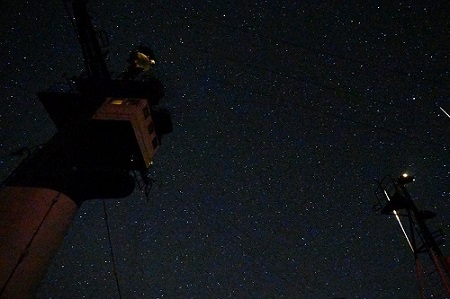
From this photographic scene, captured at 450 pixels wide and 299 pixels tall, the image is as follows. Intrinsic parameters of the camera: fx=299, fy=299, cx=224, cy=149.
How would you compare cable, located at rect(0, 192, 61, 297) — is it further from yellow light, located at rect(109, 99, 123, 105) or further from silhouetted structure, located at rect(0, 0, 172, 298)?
yellow light, located at rect(109, 99, 123, 105)

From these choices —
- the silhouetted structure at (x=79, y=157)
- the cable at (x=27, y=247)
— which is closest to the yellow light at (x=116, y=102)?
the silhouetted structure at (x=79, y=157)

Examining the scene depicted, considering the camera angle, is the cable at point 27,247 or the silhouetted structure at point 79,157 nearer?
the cable at point 27,247

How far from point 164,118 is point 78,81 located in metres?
5.20

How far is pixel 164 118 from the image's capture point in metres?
18.5

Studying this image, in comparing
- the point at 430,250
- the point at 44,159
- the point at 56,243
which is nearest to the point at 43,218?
the point at 56,243

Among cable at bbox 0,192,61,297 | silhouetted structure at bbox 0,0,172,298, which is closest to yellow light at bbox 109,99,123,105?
silhouetted structure at bbox 0,0,172,298

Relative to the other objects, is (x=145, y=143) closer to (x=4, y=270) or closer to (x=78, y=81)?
(x=78, y=81)

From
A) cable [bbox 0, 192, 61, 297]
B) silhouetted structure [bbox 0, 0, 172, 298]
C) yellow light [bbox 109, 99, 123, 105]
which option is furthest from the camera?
yellow light [bbox 109, 99, 123, 105]

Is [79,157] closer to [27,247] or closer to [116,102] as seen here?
[116,102]

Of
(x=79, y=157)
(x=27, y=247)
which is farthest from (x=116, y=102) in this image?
(x=27, y=247)

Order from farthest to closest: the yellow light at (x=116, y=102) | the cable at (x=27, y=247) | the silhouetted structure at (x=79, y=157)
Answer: the yellow light at (x=116, y=102) < the silhouetted structure at (x=79, y=157) < the cable at (x=27, y=247)

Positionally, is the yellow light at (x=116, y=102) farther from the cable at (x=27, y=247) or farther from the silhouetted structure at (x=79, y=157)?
the cable at (x=27, y=247)

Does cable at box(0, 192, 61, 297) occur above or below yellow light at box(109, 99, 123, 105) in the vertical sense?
below

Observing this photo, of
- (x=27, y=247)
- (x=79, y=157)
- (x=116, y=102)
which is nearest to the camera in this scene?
(x=27, y=247)
